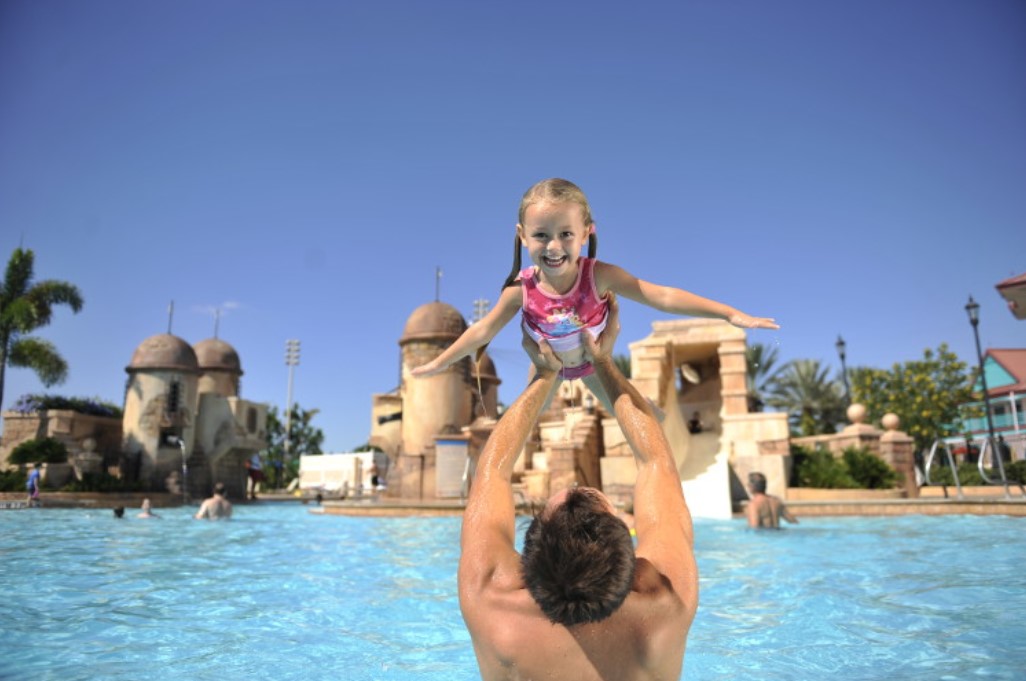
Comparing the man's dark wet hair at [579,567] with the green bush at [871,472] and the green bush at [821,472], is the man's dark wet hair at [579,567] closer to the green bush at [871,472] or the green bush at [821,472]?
the green bush at [821,472]

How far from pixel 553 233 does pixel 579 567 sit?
1501 millimetres

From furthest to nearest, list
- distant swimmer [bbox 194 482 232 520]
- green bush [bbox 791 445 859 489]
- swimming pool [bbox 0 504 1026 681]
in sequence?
distant swimmer [bbox 194 482 232 520]
green bush [bbox 791 445 859 489]
swimming pool [bbox 0 504 1026 681]

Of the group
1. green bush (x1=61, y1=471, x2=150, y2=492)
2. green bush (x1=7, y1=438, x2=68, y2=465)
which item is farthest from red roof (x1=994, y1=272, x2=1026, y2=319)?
green bush (x1=7, y1=438, x2=68, y2=465)

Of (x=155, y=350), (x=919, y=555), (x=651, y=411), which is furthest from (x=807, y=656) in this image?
(x=155, y=350)

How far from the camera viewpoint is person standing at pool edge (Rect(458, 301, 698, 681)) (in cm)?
221

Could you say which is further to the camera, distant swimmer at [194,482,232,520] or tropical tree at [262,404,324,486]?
tropical tree at [262,404,324,486]

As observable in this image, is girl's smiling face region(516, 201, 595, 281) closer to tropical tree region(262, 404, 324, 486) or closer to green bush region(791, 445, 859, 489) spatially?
green bush region(791, 445, 859, 489)

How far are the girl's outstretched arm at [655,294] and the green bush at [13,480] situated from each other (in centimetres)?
2352

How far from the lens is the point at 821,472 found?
16938mm

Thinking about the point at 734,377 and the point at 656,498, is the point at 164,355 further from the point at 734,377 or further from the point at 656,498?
the point at 656,498

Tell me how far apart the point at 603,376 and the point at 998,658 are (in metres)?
3.62

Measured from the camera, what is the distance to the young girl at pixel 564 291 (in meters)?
3.06

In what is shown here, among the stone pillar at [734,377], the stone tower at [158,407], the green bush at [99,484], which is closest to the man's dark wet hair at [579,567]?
the stone pillar at [734,377]

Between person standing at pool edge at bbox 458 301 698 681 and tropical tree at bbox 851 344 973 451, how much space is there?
3203 cm
